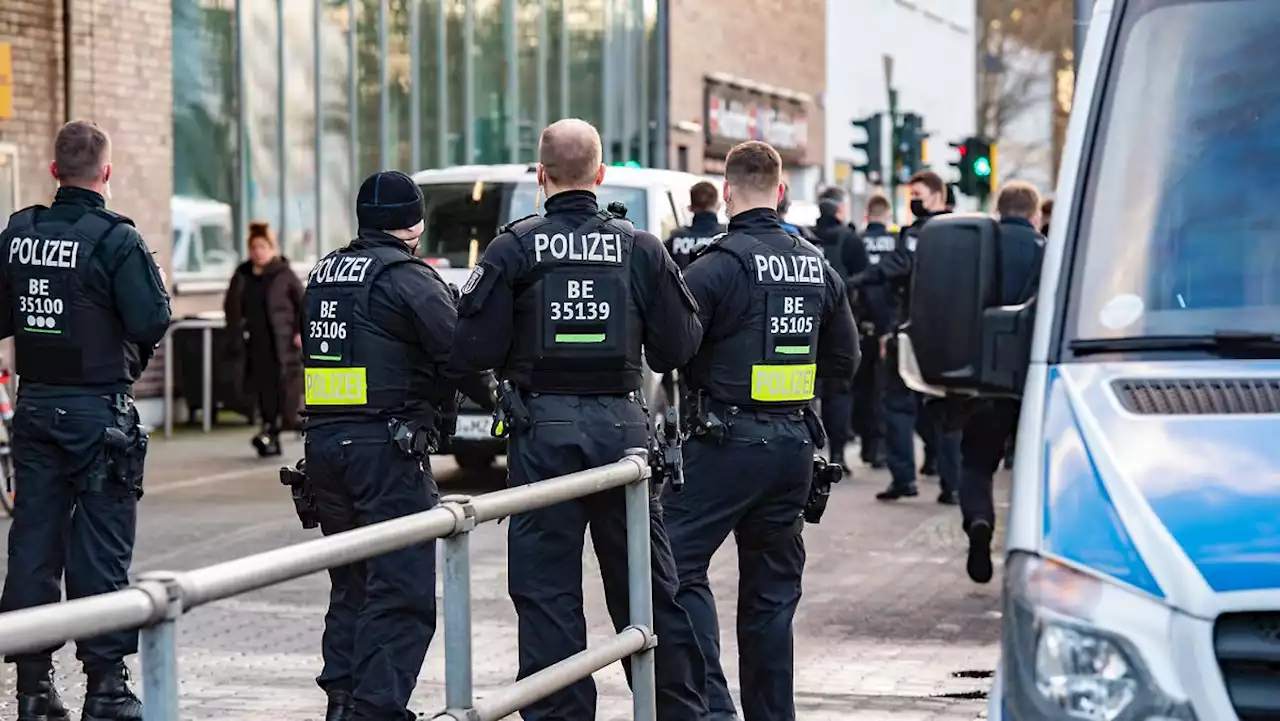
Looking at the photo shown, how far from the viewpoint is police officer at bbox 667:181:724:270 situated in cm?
1346

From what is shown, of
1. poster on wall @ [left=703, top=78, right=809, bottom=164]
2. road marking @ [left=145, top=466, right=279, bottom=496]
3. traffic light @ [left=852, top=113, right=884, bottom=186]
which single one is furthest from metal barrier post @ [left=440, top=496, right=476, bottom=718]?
poster on wall @ [left=703, top=78, right=809, bottom=164]

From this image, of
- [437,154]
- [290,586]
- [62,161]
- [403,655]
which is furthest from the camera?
[437,154]

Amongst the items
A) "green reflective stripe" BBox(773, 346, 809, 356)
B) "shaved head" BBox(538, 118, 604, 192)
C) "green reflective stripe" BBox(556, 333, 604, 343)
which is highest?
"shaved head" BBox(538, 118, 604, 192)

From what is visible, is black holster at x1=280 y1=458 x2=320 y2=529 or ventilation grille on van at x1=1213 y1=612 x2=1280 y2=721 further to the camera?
black holster at x1=280 y1=458 x2=320 y2=529

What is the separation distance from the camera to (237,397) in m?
19.6

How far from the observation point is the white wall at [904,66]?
1633 inches

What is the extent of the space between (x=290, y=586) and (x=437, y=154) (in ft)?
73.0

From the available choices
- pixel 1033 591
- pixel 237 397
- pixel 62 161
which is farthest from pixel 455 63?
pixel 1033 591

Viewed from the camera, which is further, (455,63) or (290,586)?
(455,63)

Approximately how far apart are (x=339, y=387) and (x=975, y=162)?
2074 cm

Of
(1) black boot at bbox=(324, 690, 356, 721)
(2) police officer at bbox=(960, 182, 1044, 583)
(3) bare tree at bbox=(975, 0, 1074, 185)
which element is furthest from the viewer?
(3) bare tree at bbox=(975, 0, 1074, 185)

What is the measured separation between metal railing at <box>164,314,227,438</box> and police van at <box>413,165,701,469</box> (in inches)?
182

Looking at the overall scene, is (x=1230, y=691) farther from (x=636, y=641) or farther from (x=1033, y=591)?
(x=636, y=641)

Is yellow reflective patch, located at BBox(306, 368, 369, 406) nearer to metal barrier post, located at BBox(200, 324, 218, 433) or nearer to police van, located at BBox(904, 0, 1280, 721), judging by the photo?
police van, located at BBox(904, 0, 1280, 721)
